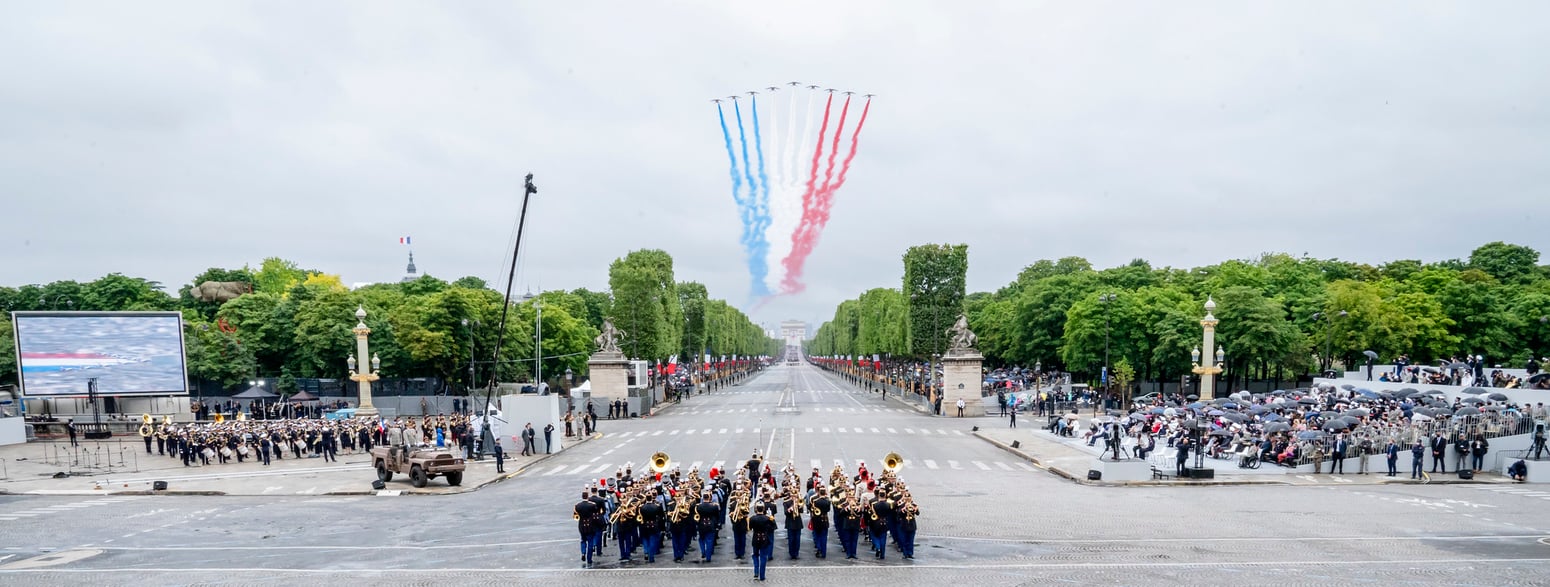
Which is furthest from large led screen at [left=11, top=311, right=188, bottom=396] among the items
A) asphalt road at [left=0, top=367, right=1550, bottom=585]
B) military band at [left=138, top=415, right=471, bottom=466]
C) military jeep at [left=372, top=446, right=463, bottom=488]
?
military jeep at [left=372, top=446, right=463, bottom=488]

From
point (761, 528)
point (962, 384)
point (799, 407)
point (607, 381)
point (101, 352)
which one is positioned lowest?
point (799, 407)

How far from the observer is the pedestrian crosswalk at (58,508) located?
24.1m

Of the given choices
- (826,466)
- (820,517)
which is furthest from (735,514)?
(826,466)

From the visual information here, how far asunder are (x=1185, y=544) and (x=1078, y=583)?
4577mm

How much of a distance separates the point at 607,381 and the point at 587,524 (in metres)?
44.9

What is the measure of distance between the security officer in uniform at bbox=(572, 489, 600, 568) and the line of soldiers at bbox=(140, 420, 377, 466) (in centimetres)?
2426

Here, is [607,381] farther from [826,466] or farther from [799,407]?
[826,466]

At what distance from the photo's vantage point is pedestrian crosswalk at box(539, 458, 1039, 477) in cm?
3158

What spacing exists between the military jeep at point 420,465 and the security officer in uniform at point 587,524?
43.0 ft

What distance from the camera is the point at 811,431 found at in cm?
4628

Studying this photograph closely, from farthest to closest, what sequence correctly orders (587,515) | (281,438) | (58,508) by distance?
(281,438)
(58,508)
(587,515)

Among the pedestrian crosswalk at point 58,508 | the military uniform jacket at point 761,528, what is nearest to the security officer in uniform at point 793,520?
the military uniform jacket at point 761,528

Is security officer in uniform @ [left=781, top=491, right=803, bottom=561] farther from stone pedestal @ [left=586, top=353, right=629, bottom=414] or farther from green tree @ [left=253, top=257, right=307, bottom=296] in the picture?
green tree @ [left=253, top=257, right=307, bottom=296]

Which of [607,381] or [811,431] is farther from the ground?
[607,381]
